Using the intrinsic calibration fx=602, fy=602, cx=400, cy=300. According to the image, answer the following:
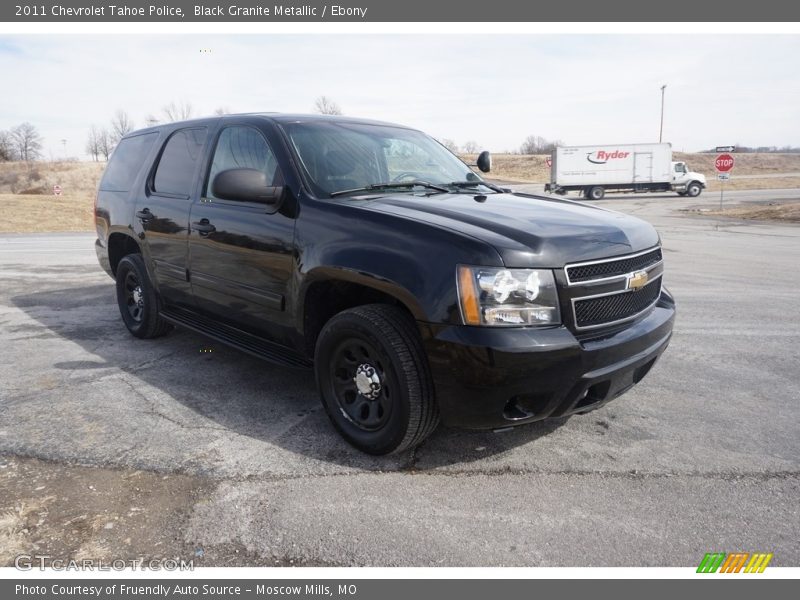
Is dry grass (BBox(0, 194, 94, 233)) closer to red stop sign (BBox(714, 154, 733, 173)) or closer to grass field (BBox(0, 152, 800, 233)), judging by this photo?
grass field (BBox(0, 152, 800, 233))

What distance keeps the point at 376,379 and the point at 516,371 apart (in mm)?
809

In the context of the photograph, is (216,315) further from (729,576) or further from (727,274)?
(727,274)

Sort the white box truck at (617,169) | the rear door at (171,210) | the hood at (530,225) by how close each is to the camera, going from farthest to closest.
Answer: the white box truck at (617,169) → the rear door at (171,210) → the hood at (530,225)

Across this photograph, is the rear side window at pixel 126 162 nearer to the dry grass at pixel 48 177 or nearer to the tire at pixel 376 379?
the tire at pixel 376 379

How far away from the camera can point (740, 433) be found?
359 cm

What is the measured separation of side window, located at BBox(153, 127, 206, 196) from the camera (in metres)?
4.63

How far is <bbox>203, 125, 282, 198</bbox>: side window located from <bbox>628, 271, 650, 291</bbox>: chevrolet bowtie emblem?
2.14 metres

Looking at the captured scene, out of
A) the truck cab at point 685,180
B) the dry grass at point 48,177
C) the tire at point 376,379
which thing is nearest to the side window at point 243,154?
the tire at point 376,379

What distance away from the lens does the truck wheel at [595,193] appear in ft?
127

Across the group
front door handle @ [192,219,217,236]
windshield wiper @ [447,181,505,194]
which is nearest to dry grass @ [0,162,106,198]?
front door handle @ [192,219,217,236]

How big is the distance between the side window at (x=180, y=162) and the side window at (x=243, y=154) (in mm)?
270

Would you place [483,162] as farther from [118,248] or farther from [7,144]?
[7,144]

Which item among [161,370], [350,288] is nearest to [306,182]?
[350,288]

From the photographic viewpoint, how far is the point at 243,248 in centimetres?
392
